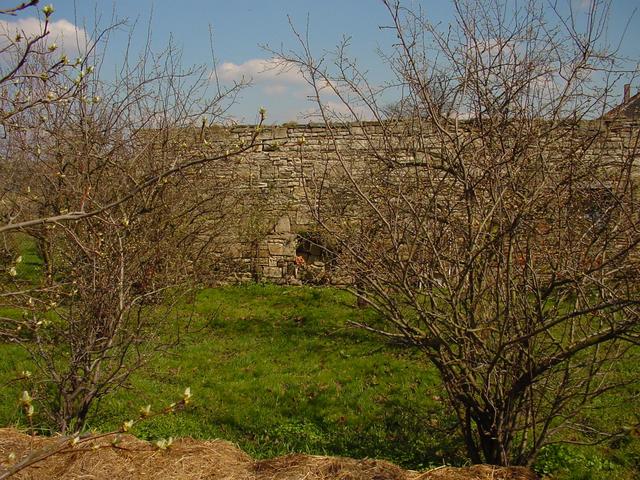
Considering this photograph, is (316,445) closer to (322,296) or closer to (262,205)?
(322,296)

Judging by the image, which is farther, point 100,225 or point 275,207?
point 275,207

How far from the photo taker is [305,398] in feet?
19.0

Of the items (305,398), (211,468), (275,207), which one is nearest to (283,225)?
(275,207)

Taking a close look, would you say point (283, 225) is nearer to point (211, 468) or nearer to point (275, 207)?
point (275, 207)

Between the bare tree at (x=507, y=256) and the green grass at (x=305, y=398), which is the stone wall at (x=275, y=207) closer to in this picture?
the green grass at (x=305, y=398)

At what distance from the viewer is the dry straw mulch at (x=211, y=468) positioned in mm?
3170

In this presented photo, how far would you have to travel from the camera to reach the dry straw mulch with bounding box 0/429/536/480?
317 centimetres

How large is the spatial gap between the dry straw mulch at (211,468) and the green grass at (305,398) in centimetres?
111

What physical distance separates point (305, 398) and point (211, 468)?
8.34 feet

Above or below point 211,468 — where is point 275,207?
above

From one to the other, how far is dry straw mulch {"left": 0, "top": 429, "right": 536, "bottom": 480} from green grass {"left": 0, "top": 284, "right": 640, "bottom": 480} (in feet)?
3.64

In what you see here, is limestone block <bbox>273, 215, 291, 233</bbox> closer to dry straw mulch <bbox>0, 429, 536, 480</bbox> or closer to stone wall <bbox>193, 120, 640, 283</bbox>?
stone wall <bbox>193, 120, 640, 283</bbox>

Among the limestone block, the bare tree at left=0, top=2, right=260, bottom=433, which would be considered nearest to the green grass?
the bare tree at left=0, top=2, right=260, bottom=433

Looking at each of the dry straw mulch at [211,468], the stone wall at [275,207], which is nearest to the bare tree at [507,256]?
the dry straw mulch at [211,468]
